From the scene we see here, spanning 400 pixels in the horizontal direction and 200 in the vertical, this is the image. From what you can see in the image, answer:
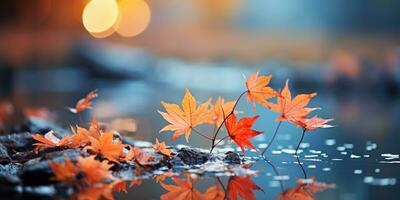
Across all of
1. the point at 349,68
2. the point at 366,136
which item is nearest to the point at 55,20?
the point at 349,68

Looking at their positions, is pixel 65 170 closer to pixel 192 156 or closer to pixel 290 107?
pixel 192 156

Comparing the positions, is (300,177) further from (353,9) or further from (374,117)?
(353,9)

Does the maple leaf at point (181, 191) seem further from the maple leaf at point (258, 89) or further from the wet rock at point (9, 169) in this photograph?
the wet rock at point (9, 169)

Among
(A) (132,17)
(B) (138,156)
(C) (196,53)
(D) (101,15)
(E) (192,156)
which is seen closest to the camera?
(B) (138,156)

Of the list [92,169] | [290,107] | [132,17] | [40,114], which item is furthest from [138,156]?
[132,17]

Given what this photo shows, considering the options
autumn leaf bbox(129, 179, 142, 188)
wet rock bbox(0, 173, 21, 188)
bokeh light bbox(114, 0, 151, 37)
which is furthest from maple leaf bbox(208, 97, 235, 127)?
bokeh light bbox(114, 0, 151, 37)

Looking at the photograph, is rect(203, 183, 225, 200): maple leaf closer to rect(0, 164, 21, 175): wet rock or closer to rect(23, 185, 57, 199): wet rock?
rect(23, 185, 57, 199): wet rock
